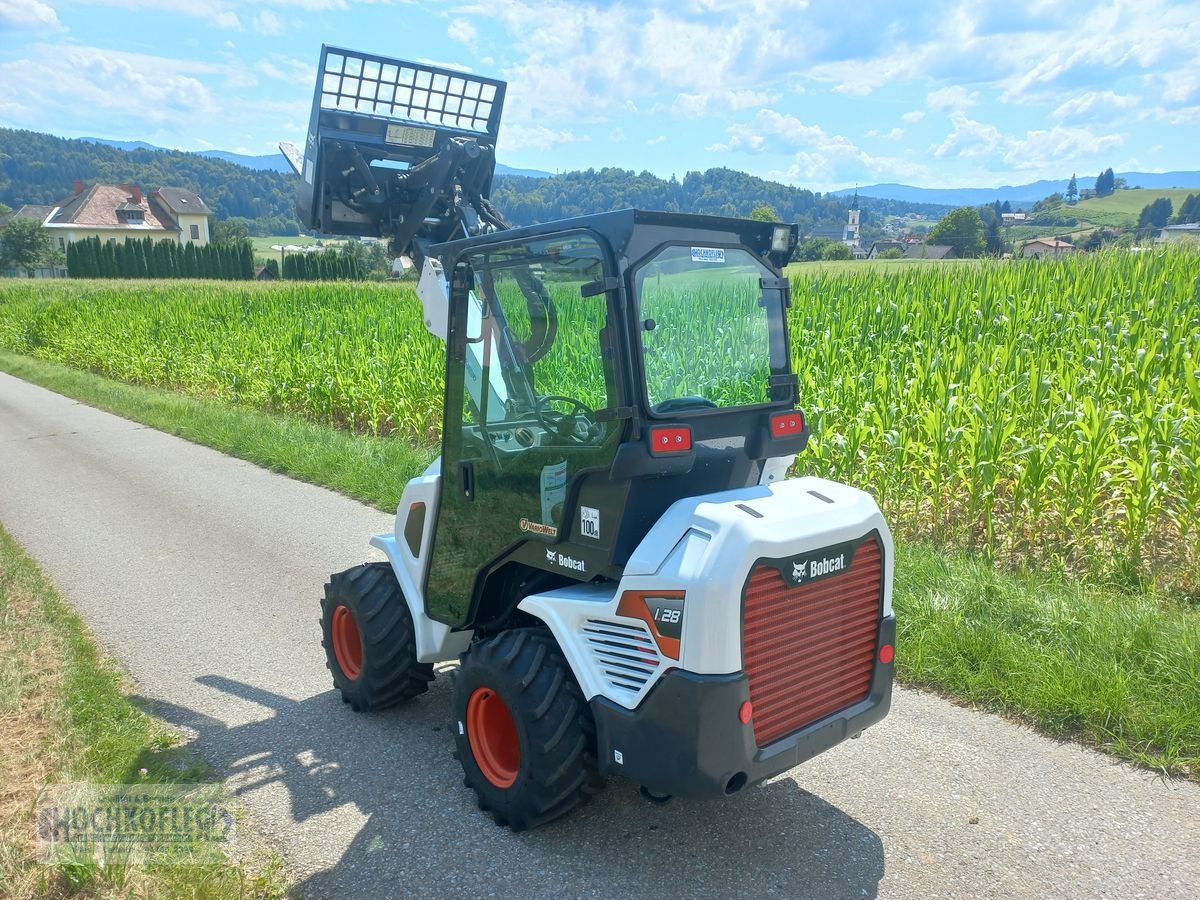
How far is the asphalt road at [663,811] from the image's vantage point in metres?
3.19

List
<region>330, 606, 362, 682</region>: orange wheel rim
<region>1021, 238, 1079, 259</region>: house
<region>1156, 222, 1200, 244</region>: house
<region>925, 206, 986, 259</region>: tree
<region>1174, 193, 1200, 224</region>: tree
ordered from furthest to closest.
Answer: <region>1174, 193, 1200, 224</region>: tree < <region>925, 206, 986, 259</region>: tree < <region>1021, 238, 1079, 259</region>: house < <region>1156, 222, 1200, 244</region>: house < <region>330, 606, 362, 682</region>: orange wheel rim

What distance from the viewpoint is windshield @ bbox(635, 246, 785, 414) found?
3.14 m

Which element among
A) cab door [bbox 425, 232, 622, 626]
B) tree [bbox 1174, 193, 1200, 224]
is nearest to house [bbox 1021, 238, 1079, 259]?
tree [bbox 1174, 193, 1200, 224]

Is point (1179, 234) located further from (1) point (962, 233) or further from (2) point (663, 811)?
(2) point (663, 811)

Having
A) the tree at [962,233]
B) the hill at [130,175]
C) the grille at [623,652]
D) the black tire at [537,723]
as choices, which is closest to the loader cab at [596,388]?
the grille at [623,652]

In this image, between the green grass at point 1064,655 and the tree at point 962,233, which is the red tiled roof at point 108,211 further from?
the green grass at point 1064,655

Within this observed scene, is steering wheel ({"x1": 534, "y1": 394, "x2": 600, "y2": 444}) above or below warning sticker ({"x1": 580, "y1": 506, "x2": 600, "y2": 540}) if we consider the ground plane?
above

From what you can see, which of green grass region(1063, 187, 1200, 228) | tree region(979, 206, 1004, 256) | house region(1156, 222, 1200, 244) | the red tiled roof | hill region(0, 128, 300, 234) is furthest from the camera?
hill region(0, 128, 300, 234)

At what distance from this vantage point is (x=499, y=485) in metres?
3.66

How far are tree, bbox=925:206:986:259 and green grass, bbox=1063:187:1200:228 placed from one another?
6025 millimetres

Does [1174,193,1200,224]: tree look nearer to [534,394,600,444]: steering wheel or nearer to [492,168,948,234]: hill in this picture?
[492,168,948,234]: hill

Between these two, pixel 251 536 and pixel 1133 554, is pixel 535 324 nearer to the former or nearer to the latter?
pixel 1133 554

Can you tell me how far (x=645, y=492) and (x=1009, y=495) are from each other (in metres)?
4.17

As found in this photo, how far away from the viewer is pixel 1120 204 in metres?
36.5
